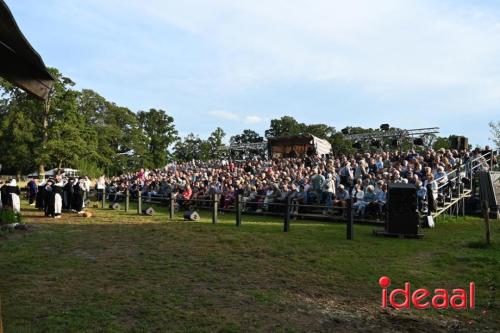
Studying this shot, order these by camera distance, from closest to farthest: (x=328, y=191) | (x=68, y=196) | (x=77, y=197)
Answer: (x=328, y=191), (x=77, y=197), (x=68, y=196)

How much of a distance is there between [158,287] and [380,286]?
3630mm

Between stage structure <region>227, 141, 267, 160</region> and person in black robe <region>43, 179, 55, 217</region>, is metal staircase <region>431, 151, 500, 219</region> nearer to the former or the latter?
person in black robe <region>43, 179, 55, 217</region>

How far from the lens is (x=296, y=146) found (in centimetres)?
3109

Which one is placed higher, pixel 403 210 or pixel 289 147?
pixel 289 147

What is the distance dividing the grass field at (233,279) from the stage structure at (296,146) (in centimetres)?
1842

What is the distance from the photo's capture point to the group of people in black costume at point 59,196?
58.5 feet

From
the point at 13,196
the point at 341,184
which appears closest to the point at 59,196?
the point at 13,196

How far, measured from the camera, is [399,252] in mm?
9445

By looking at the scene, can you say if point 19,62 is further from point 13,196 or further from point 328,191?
point 13,196

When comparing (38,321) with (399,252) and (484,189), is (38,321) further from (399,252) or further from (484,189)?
(484,189)

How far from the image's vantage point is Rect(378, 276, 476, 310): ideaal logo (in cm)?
591

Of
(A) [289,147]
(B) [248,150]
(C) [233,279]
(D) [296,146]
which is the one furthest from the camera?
(B) [248,150]

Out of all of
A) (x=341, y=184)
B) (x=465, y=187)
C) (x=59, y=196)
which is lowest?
(x=59, y=196)

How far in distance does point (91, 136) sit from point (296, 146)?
28546 millimetres
